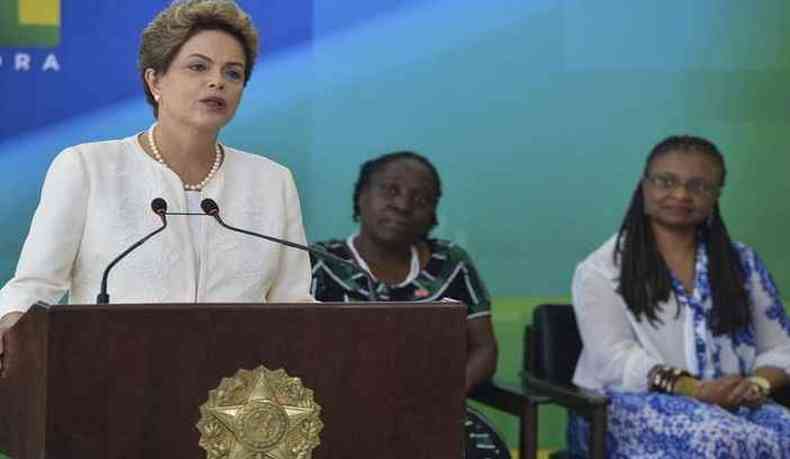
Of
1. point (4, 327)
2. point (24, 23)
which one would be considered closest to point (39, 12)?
point (24, 23)

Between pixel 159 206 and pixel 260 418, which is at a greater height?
pixel 159 206

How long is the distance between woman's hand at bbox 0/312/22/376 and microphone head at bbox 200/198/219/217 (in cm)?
42

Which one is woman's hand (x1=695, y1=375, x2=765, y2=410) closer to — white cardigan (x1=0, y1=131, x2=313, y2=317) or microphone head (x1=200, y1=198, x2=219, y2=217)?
white cardigan (x1=0, y1=131, x2=313, y2=317)

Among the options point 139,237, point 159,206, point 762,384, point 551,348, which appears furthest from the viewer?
point 551,348

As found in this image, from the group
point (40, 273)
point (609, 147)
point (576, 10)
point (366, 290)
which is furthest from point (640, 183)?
point (40, 273)

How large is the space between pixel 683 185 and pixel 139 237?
102 inches

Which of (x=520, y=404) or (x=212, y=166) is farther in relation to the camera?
(x=520, y=404)

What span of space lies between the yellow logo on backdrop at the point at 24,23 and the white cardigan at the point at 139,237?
190 centimetres

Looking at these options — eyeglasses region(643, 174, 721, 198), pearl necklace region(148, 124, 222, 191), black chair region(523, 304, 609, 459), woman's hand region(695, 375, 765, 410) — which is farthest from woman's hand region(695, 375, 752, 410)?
pearl necklace region(148, 124, 222, 191)

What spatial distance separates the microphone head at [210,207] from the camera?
3.07 m

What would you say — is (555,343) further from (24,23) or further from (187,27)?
(187,27)

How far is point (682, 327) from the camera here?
5145 millimetres

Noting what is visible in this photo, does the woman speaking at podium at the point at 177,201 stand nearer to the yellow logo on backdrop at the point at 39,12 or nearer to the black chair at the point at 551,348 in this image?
the yellow logo on backdrop at the point at 39,12

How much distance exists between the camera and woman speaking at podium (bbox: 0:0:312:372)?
3131 millimetres
